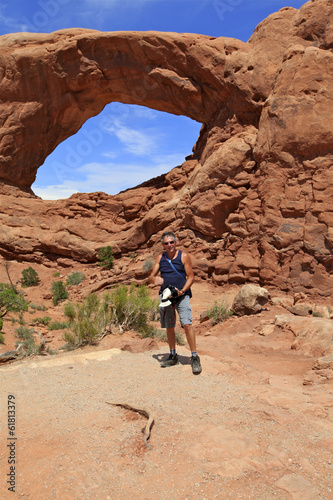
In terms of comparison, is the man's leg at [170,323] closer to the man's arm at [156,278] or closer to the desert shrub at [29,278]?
the man's arm at [156,278]

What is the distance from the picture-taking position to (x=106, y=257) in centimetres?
1616

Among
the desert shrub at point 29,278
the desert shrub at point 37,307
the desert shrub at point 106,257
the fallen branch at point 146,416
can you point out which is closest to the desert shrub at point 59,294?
the desert shrub at point 37,307

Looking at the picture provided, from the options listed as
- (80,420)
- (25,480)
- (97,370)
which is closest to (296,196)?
(97,370)

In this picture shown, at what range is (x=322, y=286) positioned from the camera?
9430 mm

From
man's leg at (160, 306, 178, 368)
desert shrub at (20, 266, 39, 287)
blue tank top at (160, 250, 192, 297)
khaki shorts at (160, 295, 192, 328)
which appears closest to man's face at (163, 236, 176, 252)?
blue tank top at (160, 250, 192, 297)

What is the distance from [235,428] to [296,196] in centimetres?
853

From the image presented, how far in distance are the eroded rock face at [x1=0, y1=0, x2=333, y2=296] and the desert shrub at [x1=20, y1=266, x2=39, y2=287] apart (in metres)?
1.14

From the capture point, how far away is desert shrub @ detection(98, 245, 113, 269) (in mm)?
15961

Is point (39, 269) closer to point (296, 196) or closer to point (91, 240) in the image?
point (91, 240)

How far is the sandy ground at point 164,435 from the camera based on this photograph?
2.23 metres

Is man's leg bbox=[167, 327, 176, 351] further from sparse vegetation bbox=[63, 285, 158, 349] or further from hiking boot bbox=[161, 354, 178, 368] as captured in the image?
sparse vegetation bbox=[63, 285, 158, 349]

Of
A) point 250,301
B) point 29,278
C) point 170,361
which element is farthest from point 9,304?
point 170,361

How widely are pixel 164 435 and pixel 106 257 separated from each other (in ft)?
45.0

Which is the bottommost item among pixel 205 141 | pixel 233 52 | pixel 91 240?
pixel 91 240
